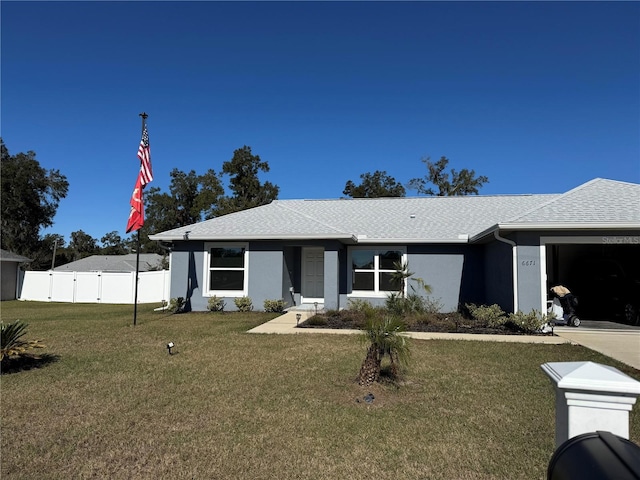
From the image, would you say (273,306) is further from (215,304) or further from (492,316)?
(492,316)

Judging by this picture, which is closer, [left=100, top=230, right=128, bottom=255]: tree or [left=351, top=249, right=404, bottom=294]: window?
[left=351, top=249, right=404, bottom=294]: window

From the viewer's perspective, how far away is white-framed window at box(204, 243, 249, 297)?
15.0 meters

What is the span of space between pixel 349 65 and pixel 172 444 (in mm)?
14414

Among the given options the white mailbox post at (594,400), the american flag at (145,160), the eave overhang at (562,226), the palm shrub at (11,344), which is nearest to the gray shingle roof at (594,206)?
the eave overhang at (562,226)

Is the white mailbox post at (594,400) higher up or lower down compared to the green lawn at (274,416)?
higher up

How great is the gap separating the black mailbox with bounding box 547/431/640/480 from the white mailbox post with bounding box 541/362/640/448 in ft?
0.52

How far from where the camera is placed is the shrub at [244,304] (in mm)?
14445

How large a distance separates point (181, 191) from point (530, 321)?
37748mm

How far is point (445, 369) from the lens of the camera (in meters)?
6.62

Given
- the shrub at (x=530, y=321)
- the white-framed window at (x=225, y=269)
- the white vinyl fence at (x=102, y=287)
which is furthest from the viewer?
the white vinyl fence at (x=102, y=287)

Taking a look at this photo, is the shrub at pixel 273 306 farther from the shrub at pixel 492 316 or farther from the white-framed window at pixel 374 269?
the shrub at pixel 492 316

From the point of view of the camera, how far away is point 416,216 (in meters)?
17.0

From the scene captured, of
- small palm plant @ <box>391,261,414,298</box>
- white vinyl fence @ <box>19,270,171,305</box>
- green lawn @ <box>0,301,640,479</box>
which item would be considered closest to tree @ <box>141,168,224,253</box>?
white vinyl fence @ <box>19,270,171,305</box>

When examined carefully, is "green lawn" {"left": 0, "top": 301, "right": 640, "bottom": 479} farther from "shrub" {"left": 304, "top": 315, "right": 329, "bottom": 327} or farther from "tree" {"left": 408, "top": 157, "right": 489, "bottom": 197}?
"tree" {"left": 408, "top": 157, "right": 489, "bottom": 197}
